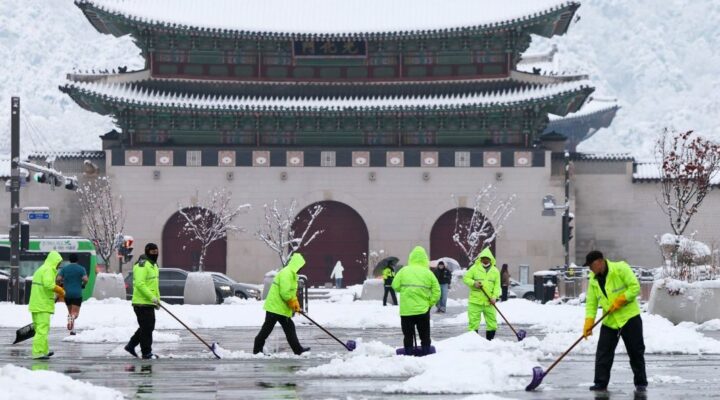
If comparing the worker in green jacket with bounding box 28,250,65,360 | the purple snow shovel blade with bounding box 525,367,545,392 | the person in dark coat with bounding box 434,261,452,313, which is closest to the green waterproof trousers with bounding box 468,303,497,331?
the worker in green jacket with bounding box 28,250,65,360

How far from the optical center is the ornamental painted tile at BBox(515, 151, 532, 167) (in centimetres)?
5034

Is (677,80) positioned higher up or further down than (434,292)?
higher up

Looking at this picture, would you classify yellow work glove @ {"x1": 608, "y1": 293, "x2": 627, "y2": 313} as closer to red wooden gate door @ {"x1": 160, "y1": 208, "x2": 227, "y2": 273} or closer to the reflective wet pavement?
the reflective wet pavement

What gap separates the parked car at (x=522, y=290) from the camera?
155 feet

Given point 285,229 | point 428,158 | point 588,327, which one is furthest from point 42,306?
point 428,158

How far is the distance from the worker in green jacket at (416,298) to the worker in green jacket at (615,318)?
389 centimetres

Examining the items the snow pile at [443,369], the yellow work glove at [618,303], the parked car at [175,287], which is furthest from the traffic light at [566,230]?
the yellow work glove at [618,303]

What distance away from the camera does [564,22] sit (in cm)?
5234

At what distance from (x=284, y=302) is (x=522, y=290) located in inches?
1110

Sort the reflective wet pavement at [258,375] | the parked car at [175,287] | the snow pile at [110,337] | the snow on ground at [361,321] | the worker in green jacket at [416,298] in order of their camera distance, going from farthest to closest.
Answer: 1. the parked car at [175,287]
2. the snow pile at [110,337]
3. the snow on ground at [361,321]
4. the worker in green jacket at [416,298]
5. the reflective wet pavement at [258,375]

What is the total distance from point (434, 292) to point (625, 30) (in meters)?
170

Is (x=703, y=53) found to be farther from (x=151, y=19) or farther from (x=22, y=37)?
(x=151, y=19)

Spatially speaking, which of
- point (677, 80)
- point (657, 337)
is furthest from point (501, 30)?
point (677, 80)

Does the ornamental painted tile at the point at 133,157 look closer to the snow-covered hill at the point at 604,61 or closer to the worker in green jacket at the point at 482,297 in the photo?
the worker in green jacket at the point at 482,297
